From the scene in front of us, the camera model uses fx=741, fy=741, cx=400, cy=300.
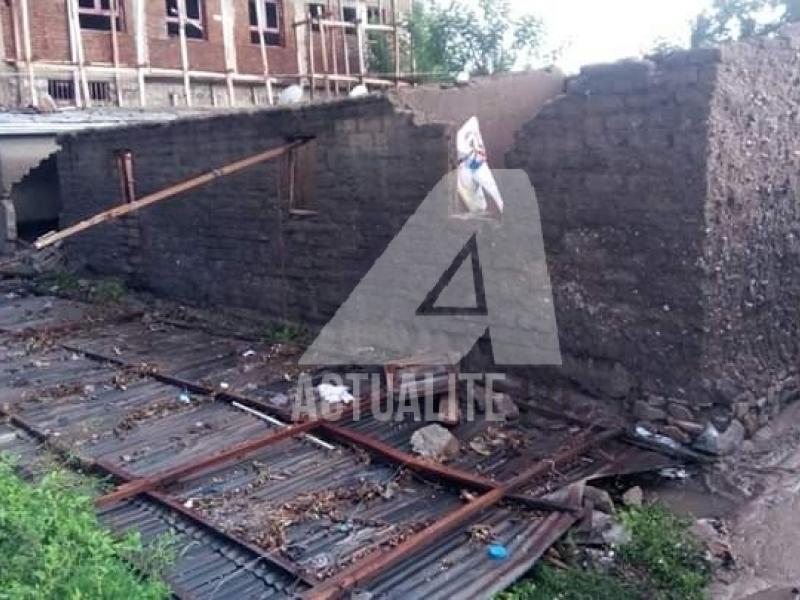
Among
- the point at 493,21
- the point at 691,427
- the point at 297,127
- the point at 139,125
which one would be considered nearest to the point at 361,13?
the point at 493,21

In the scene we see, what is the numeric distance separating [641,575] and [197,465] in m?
2.67

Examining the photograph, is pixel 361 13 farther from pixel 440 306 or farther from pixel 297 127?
pixel 440 306

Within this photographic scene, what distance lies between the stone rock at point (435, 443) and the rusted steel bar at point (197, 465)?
0.81 meters

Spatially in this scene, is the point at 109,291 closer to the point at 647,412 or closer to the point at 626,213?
the point at 626,213

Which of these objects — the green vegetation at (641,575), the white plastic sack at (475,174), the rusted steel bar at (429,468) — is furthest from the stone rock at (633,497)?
the white plastic sack at (475,174)

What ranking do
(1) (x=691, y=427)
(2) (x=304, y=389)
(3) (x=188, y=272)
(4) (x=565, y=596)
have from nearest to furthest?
(4) (x=565, y=596) → (1) (x=691, y=427) → (2) (x=304, y=389) → (3) (x=188, y=272)

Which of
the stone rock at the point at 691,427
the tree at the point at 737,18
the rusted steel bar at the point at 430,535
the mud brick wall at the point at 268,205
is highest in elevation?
the tree at the point at 737,18

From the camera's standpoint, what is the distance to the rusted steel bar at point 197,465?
4.27m

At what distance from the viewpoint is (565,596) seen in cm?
357

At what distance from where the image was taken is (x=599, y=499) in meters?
4.30

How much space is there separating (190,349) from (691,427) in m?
4.97

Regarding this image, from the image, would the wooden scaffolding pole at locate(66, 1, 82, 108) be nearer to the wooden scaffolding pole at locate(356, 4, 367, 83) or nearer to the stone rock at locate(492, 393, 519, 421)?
the wooden scaffolding pole at locate(356, 4, 367, 83)

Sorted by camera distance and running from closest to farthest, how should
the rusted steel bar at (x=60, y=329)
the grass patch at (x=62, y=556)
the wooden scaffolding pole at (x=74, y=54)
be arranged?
the grass patch at (x=62, y=556) → the rusted steel bar at (x=60, y=329) → the wooden scaffolding pole at (x=74, y=54)

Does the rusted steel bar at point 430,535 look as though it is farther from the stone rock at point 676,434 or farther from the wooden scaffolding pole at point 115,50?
the wooden scaffolding pole at point 115,50
